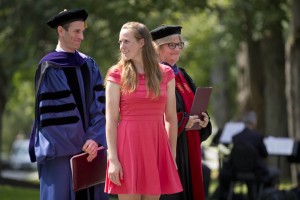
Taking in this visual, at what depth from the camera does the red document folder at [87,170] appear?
7.27m

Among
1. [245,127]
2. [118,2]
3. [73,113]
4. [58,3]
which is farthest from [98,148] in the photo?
[58,3]

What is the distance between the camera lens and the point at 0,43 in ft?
72.9

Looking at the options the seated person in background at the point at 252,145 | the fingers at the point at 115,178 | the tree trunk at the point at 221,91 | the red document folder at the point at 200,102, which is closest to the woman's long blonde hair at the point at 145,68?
the fingers at the point at 115,178

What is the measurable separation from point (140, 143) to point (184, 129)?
1.24 m

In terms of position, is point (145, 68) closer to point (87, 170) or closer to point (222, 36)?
point (87, 170)

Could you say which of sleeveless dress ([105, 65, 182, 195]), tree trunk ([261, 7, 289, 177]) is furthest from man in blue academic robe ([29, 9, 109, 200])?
tree trunk ([261, 7, 289, 177])

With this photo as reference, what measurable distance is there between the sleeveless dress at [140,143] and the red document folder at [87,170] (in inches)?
17.7

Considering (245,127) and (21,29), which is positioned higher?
(21,29)

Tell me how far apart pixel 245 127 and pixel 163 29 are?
7.19 m

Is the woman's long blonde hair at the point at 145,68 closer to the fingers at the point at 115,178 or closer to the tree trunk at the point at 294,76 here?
the fingers at the point at 115,178

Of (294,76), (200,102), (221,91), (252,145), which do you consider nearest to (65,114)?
(200,102)

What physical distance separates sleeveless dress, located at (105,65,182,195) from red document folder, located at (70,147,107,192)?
17.7 inches

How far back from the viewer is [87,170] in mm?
7395

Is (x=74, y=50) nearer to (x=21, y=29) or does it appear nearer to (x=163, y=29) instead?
(x=163, y=29)
